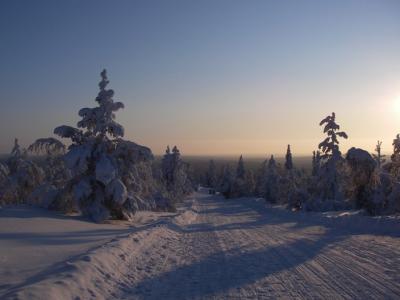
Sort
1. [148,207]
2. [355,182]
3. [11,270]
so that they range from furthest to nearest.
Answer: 1. [355,182]
2. [148,207]
3. [11,270]

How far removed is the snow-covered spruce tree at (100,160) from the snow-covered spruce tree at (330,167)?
23.1 metres

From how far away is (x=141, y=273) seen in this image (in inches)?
396

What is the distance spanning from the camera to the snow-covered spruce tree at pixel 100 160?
21.2 m

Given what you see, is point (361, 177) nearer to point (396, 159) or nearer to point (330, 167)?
point (396, 159)

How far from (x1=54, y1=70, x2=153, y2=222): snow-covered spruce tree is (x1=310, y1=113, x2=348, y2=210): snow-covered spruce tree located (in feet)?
75.8

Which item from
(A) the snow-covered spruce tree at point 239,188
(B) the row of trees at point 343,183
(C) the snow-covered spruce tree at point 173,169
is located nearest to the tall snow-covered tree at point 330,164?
(B) the row of trees at point 343,183

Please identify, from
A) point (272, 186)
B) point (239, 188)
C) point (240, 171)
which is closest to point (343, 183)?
point (272, 186)

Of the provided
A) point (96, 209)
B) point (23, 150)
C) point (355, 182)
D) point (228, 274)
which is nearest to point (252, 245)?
point (228, 274)

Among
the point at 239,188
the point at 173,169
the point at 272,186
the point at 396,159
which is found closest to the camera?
the point at 396,159

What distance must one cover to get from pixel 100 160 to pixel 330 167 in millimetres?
26927

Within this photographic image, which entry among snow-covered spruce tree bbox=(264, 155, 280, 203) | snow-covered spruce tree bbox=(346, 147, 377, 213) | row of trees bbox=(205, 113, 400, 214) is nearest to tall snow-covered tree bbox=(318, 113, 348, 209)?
row of trees bbox=(205, 113, 400, 214)

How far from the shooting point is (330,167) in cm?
4169

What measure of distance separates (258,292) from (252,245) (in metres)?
6.52

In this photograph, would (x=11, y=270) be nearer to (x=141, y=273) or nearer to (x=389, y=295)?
(x=141, y=273)
